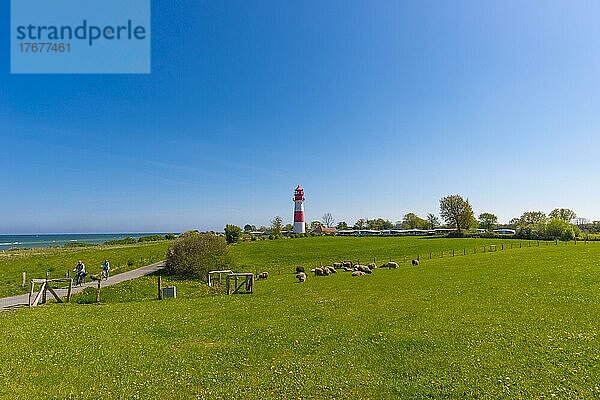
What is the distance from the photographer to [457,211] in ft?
455

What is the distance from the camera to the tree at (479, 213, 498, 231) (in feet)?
545

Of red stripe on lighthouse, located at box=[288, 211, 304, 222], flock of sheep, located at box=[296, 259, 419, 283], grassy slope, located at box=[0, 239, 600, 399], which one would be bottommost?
flock of sheep, located at box=[296, 259, 419, 283]

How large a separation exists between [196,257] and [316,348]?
32839 mm

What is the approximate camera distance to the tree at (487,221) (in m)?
166

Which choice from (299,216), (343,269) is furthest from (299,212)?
(343,269)

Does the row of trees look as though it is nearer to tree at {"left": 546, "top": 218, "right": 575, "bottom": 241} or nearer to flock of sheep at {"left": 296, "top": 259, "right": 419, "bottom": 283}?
tree at {"left": 546, "top": 218, "right": 575, "bottom": 241}

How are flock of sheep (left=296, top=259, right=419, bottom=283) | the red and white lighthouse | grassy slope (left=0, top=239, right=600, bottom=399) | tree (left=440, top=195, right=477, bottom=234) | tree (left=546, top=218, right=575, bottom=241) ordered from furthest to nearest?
the red and white lighthouse → tree (left=440, top=195, right=477, bottom=234) → tree (left=546, top=218, right=575, bottom=241) → flock of sheep (left=296, top=259, right=419, bottom=283) → grassy slope (left=0, top=239, right=600, bottom=399)

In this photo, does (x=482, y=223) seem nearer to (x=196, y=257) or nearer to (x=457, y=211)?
(x=457, y=211)

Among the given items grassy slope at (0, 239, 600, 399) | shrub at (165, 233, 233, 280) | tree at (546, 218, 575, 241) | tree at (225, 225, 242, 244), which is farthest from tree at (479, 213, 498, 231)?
grassy slope at (0, 239, 600, 399)

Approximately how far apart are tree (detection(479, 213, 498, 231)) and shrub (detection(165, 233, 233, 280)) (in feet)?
483

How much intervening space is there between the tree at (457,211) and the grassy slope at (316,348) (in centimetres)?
11953

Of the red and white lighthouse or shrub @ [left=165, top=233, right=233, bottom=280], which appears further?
the red and white lighthouse

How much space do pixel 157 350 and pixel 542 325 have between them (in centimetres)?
1619

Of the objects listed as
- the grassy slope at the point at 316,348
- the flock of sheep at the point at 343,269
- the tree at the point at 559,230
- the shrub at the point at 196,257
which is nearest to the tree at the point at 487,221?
the tree at the point at 559,230
